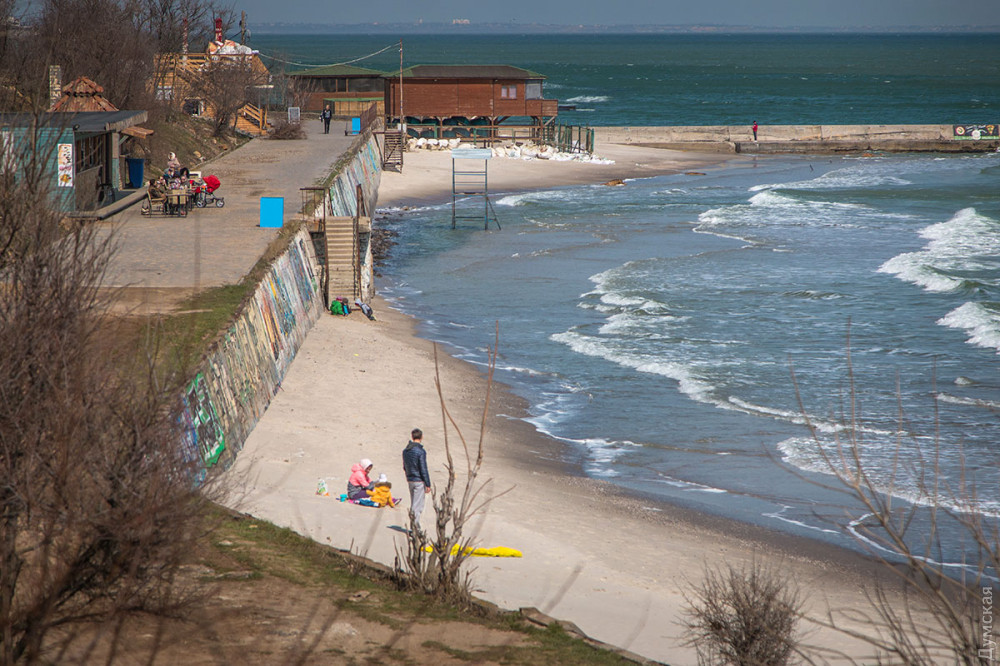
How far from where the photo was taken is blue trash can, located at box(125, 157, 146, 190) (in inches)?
1208

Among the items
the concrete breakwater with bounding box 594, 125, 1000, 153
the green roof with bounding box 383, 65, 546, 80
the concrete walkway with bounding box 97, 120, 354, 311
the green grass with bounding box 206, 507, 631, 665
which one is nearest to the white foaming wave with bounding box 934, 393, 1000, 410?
the green grass with bounding box 206, 507, 631, 665

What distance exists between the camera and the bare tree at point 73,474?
6.72m

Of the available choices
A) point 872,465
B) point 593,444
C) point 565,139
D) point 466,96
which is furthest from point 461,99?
point 872,465

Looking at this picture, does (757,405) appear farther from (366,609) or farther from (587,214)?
(587,214)

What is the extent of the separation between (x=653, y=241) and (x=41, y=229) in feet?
110

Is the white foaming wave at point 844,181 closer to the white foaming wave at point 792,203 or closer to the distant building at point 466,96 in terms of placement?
the white foaming wave at point 792,203

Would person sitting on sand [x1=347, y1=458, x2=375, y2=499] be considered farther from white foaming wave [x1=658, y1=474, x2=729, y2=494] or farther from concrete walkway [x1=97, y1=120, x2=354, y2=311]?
white foaming wave [x1=658, y1=474, x2=729, y2=494]

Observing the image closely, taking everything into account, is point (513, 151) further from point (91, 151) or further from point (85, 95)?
point (91, 151)

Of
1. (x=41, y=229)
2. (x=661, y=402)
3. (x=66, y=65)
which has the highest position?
(x=66, y=65)

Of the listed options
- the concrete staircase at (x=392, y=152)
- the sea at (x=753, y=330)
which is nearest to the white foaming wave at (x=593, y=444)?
the sea at (x=753, y=330)

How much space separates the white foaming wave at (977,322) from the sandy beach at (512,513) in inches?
493

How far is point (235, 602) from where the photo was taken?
9.39 metres

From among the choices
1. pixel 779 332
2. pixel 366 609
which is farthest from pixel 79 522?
pixel 779 332

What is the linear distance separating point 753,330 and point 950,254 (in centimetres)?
1520
